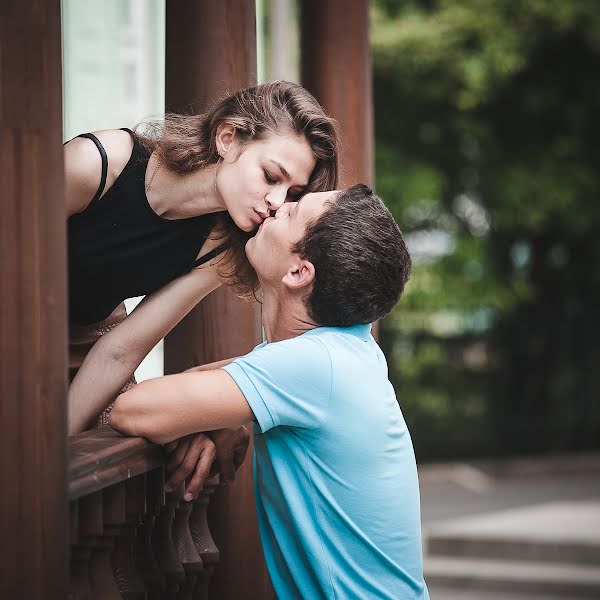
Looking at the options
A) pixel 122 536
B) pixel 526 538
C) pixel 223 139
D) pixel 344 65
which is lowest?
pixel 526 538

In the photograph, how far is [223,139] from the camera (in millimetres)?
3215

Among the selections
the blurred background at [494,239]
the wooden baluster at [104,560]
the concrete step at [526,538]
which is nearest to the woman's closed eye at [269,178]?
the wooden baluster at [104,560]

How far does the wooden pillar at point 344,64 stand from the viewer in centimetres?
437

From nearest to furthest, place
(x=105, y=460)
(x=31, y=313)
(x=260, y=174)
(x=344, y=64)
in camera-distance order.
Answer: (x=31, y=313), (x=105, y=460), (x=260, y=174), (x=344, y=64)

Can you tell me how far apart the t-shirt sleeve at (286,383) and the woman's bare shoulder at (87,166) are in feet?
3.15

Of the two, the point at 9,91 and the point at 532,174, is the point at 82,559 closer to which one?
the point at 9,91

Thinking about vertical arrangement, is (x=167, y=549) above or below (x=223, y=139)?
below

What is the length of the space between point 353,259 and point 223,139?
0.81 metres

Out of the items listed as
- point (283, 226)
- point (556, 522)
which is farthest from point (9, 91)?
point (556, 522)

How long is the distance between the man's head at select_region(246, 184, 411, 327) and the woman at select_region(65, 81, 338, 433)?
0.43 m

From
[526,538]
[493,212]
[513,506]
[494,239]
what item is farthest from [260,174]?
[494,239]

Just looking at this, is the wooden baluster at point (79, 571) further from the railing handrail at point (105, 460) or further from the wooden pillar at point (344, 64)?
the wooden pillar at point (344, 64)

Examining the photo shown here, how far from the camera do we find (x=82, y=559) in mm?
2338

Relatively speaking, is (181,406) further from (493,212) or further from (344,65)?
(493,212)
